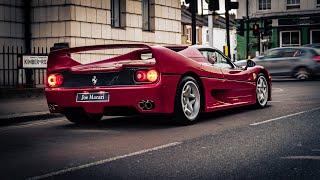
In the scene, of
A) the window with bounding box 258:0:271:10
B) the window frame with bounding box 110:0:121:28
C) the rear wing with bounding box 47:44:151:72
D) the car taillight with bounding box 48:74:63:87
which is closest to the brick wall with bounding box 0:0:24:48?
the window frame with bounding box 110:0:121:28

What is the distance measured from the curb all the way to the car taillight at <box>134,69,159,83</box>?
2.64 m

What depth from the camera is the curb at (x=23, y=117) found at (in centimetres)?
843

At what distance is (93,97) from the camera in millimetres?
7309

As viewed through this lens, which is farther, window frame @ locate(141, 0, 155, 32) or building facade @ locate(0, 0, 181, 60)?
window frame @ locate(141, 0, 155, 32)

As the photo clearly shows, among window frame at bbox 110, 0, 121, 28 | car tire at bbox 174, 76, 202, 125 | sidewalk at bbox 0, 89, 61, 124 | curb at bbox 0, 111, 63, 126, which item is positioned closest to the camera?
car tire at bbox 174, 76, 202, 125

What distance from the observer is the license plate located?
7.22 m

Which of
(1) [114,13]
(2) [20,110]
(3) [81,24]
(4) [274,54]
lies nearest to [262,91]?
(2) [20,110]

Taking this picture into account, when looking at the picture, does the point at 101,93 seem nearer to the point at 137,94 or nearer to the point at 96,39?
the point at 137,94

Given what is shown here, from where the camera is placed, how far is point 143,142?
6047mm

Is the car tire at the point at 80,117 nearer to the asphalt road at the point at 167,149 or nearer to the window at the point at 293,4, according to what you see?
the asphalt road at the point at 167,149

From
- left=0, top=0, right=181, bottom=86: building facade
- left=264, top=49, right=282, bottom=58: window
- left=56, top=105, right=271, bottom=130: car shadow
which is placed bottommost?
left=56, top=105, right=271, bottom=130: car shadow

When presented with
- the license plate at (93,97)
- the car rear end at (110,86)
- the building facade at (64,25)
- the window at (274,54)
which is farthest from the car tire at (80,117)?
the window at (274,54)

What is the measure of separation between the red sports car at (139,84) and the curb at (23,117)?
0.97 meters

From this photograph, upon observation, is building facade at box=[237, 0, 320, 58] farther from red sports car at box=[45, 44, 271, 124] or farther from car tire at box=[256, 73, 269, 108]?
red sports car at box=[45, 44, 271, 124]
